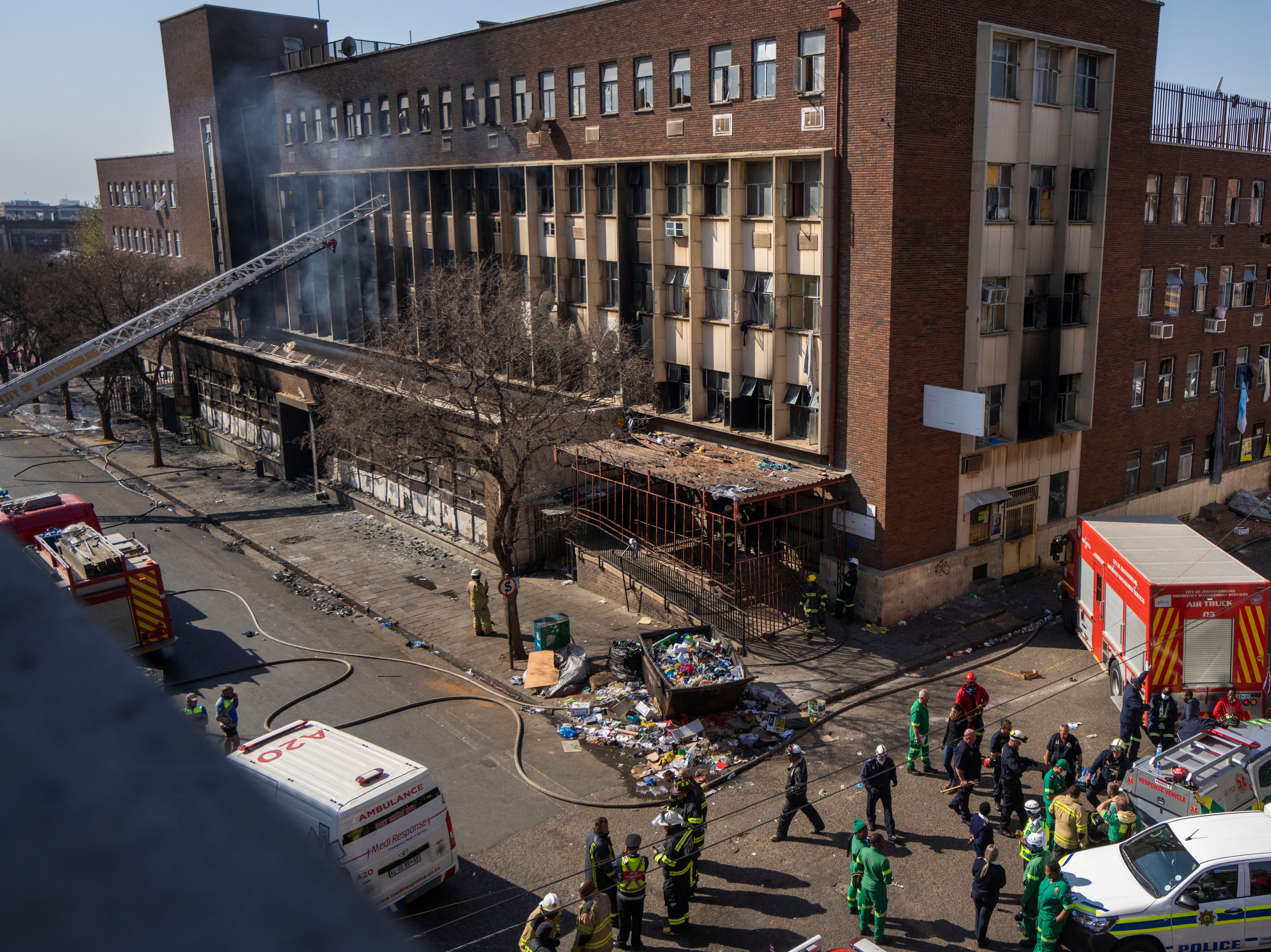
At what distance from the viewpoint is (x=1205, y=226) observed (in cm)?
3136

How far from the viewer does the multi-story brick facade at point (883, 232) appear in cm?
2283

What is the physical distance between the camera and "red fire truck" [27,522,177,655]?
68.5 ft

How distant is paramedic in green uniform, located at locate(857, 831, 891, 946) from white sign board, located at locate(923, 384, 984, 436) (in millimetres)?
12482

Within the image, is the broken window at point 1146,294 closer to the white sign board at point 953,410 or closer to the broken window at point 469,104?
the white sign board at point 953,410

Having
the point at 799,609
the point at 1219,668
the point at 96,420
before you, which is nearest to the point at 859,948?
the point at 1219,668

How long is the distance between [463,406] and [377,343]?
9949 mm

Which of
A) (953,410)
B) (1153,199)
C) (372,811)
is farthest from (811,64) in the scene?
(372,811)

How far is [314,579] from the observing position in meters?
27.9

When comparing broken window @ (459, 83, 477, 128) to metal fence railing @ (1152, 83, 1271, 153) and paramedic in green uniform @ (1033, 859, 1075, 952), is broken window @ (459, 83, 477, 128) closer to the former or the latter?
metal fence railing @ (1152, 83, 1271, 153)

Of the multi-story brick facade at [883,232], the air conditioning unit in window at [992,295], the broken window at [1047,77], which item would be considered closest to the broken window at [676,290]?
the multi-story brick facade at [883,232]

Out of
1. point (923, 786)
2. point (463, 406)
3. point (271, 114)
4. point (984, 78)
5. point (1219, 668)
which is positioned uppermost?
point (271, 114)

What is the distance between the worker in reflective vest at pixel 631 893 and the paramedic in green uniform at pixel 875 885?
2.67 meters

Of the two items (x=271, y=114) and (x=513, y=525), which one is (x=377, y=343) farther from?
(x=271, y=114)

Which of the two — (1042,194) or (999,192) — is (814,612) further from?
(1042,194)
